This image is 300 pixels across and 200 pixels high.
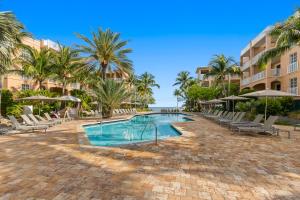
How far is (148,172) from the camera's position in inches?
205

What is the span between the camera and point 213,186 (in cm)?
445

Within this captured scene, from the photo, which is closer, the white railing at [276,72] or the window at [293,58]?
the window at [293,58]

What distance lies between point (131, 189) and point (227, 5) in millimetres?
18055

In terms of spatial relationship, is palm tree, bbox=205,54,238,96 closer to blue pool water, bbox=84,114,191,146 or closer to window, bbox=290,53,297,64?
window, bbox=290,53,297,64

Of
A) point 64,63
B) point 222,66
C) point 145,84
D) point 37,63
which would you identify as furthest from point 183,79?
point 37,63

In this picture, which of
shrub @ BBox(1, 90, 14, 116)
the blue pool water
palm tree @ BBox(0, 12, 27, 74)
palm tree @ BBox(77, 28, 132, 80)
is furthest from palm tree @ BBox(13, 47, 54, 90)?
palm tree @ BBox(0, 12, 27, 74)

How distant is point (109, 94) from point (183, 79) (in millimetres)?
39084

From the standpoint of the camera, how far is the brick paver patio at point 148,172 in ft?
13.4

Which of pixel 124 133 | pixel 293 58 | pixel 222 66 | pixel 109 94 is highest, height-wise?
pixel 222 66

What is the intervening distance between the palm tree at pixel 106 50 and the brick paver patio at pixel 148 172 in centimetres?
1751

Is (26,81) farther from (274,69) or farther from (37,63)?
(274,69)

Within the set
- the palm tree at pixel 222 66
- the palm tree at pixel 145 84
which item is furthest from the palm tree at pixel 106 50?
the palm tree at pixel 145 84

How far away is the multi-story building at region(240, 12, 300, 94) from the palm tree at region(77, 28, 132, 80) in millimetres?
14208

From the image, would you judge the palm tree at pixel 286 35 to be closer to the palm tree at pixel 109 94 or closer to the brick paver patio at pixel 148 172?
the brick paver patio at pixel 148 172
